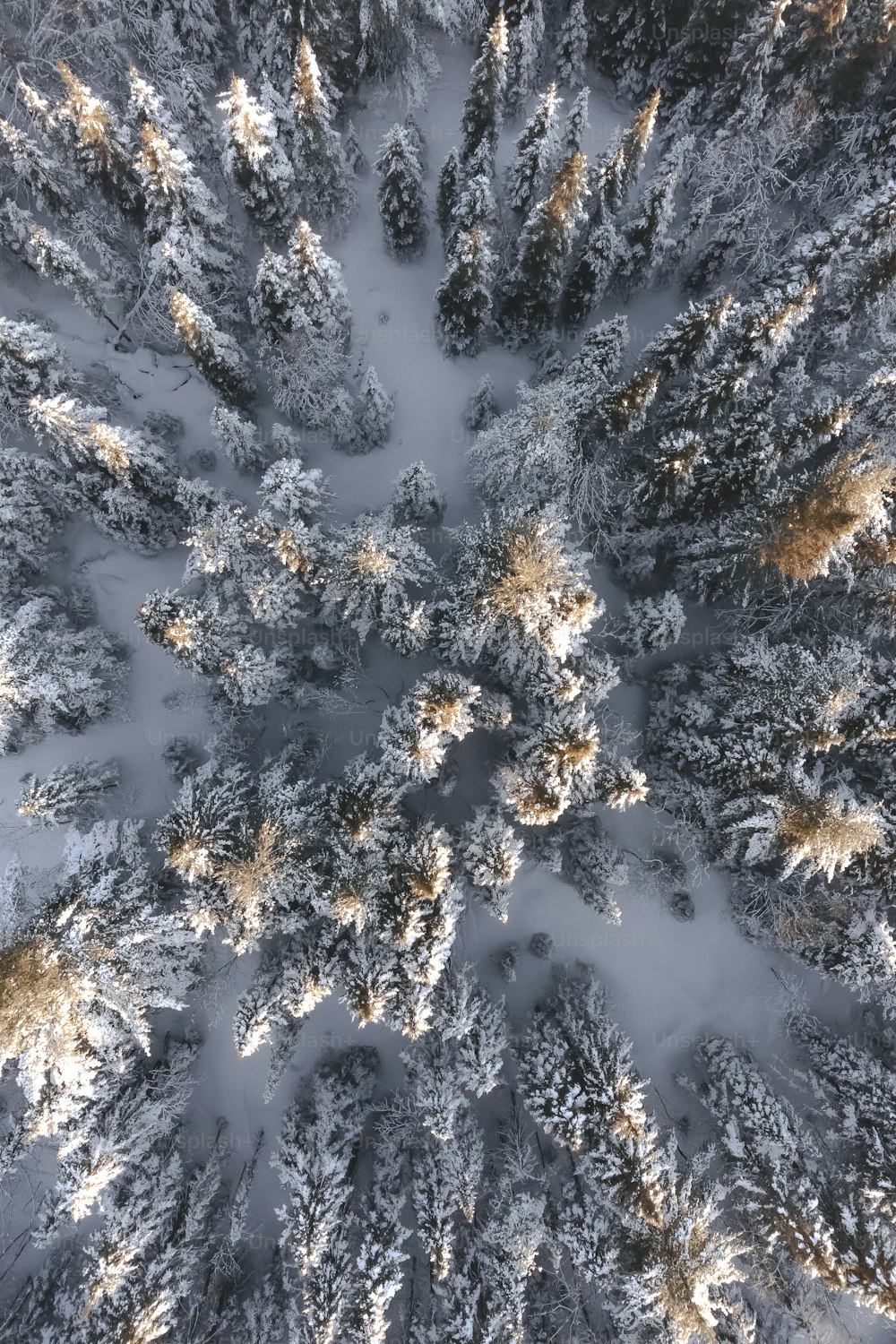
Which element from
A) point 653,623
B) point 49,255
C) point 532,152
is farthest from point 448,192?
point 653,623

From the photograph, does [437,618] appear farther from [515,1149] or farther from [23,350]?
[515,1149]

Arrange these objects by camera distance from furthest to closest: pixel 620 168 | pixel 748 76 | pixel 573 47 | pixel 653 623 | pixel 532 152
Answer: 1. pixel 573 47
2. pixel 748 76
3. pixel 653 623
4. pixel 620 168
5. pixel 532 152

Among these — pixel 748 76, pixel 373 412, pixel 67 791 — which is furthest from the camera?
pixel 373 412

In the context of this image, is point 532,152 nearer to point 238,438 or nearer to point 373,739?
point 238,438

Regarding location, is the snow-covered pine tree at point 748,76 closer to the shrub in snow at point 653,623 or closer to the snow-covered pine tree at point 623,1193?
the shrub in snow at point 653,623

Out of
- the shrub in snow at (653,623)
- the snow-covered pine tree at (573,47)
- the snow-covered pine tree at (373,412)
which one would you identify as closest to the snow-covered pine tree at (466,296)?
the snow-covered pine tree at (373,412)

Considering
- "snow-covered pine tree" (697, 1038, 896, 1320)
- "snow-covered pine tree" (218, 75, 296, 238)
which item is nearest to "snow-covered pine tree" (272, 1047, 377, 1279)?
"snow-covered pine tree" (697, 1038, 896, 1320)
